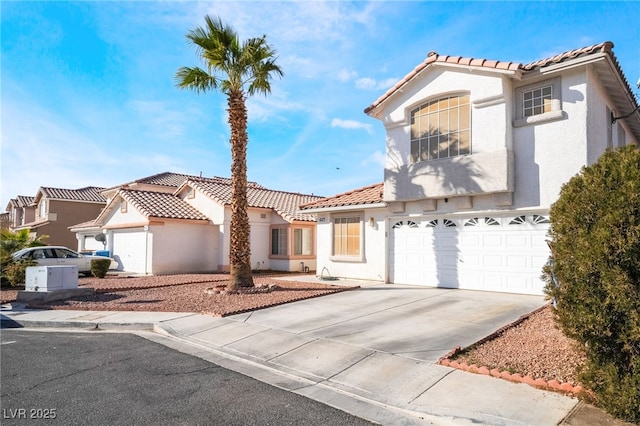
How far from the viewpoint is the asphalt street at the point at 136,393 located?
486 centimetres

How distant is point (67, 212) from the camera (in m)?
35.7

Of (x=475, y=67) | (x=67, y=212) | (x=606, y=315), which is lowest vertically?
(x=606, y=315)

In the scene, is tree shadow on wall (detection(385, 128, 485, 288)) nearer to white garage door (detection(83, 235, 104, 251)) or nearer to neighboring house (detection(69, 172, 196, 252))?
neighboring house (detection(69, 172, 196, 252))

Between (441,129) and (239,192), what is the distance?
23.1 ft

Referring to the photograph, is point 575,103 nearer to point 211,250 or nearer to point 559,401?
point 559,401

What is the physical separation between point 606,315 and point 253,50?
39.4ft

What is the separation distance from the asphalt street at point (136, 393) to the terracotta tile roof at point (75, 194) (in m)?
32.3

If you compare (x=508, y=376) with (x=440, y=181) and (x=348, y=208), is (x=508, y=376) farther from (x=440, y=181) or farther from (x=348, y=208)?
(x=348, y=208)

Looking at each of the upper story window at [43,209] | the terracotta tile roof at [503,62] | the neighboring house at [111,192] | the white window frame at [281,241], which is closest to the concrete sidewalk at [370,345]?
the terracotta tile roof at [503,62]

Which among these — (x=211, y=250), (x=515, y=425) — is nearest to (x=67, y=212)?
(x=211, y=250)

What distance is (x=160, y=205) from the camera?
23.5 meters

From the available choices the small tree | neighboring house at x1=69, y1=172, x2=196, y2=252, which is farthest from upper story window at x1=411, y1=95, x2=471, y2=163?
neighboring house at x1=69, y1=172, x2=196, y2=252

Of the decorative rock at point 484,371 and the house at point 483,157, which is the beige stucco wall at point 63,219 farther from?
the decorative rock at point 484,371

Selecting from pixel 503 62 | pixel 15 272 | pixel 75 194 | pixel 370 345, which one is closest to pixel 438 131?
pixel 503 62
